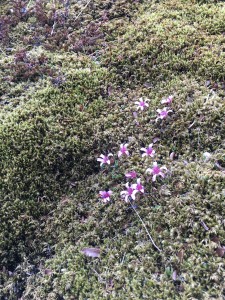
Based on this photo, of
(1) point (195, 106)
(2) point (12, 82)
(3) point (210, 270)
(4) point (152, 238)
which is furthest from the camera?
(2) point (12, 82)

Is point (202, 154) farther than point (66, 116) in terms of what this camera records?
No

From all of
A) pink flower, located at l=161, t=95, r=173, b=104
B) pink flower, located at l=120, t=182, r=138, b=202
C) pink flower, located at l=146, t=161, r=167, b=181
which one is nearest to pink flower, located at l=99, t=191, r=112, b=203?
pink flower, located at l=120, t=182, r=138, b=202

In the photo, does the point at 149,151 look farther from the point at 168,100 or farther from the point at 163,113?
the point at 168,100

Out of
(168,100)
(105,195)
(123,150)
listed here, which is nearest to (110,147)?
(123,150)

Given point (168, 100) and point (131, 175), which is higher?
point (168, 100)

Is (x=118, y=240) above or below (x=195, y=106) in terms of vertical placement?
below

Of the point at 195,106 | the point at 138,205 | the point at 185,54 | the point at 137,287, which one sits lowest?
the point at 137,287

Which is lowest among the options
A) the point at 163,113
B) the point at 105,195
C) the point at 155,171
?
the point at 105,195

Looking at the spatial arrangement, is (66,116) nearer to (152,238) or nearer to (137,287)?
(152,238)

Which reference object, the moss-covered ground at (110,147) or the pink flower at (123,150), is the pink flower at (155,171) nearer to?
the moss-covered ground at (110,147)

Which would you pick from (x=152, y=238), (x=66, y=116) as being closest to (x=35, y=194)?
(x=66, y=116)
